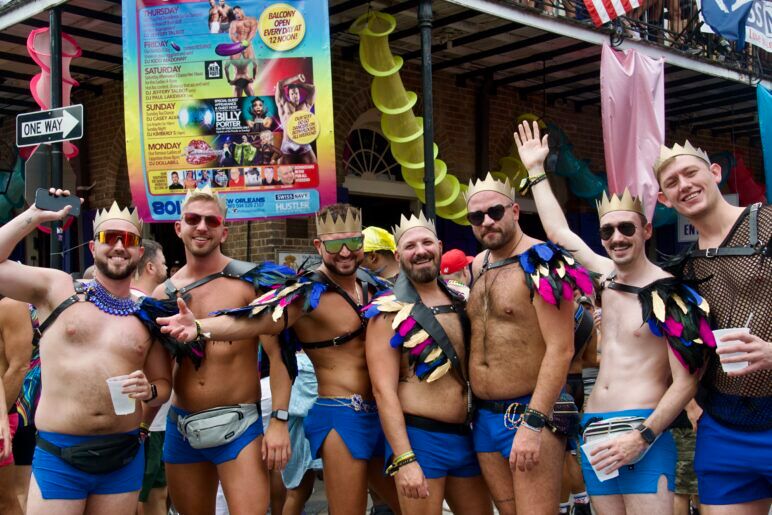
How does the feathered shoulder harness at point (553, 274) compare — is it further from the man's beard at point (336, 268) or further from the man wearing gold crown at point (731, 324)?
the man's beard at point (336, 268)

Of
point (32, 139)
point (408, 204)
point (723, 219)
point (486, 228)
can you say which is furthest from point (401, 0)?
point (723, 219)

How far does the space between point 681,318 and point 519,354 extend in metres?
0.81

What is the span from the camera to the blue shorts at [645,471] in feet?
13.7

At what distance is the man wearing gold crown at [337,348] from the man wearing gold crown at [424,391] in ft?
0.78

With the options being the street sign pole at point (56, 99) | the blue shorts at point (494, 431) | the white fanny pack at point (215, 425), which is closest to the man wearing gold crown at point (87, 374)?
the white fanny pack at point (215, 425)

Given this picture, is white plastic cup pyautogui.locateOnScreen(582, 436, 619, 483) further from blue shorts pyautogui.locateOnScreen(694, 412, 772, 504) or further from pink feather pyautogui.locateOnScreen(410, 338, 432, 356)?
pink feather pyautogui.locateOnScreen(410, 338, 432, 356)

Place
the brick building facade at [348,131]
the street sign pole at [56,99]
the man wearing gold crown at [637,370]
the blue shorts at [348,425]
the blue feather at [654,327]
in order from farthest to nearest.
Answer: the brick building facade at [348,131], the street sign pole at [56,99], the blue shorts at [348,425], the blue feather at [654,327], the man wearing gold crown at [637,370]

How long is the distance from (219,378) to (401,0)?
6183mm

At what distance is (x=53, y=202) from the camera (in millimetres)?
4504

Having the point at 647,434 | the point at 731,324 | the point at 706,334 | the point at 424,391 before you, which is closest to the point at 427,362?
the point at 424,391

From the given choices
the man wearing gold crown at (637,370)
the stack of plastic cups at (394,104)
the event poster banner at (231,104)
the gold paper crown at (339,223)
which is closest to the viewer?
the man wearing gold crown at (637,370)

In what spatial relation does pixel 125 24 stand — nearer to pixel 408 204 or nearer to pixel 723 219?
pixel 408 204

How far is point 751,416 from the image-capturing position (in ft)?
12.5

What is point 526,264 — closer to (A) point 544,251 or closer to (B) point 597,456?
(A) point 544,251
